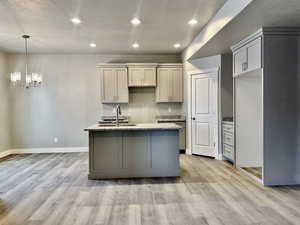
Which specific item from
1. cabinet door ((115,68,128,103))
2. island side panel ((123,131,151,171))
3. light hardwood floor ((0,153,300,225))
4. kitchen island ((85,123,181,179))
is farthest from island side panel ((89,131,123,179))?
cabinet door ((115,68,128,103))

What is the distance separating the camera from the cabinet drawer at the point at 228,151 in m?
4.90

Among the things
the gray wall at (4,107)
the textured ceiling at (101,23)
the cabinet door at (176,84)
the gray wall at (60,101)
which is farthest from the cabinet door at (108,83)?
the gray wall at (4,107)

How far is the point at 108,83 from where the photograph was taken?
6270 mm

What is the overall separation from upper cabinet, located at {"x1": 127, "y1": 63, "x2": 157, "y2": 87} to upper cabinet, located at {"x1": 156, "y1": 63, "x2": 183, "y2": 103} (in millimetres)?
197

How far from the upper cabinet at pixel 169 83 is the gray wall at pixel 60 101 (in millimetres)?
403

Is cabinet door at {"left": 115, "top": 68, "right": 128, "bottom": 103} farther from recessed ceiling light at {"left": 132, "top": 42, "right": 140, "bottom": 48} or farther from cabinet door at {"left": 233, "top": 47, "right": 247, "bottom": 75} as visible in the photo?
cabinet door at {"left": 233, "top": 47, "right": 247, "bottom": 75}

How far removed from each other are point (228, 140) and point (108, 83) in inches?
135

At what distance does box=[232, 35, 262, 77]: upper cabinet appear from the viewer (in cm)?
370

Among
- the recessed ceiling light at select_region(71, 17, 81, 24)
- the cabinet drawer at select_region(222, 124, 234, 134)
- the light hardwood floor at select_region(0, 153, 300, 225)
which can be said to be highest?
the recessed ceiling light at select_region(71, 17, 81, 24)

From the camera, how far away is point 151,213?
2.79 metres

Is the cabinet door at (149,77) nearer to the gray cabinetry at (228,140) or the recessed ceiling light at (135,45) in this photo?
the recessed ceiling light at (135,45)

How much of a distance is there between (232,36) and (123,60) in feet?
11.6

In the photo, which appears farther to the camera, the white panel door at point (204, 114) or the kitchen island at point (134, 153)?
the white panel door at point (204, 114)

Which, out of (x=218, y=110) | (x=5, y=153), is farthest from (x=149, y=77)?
(x=5, y=153)
